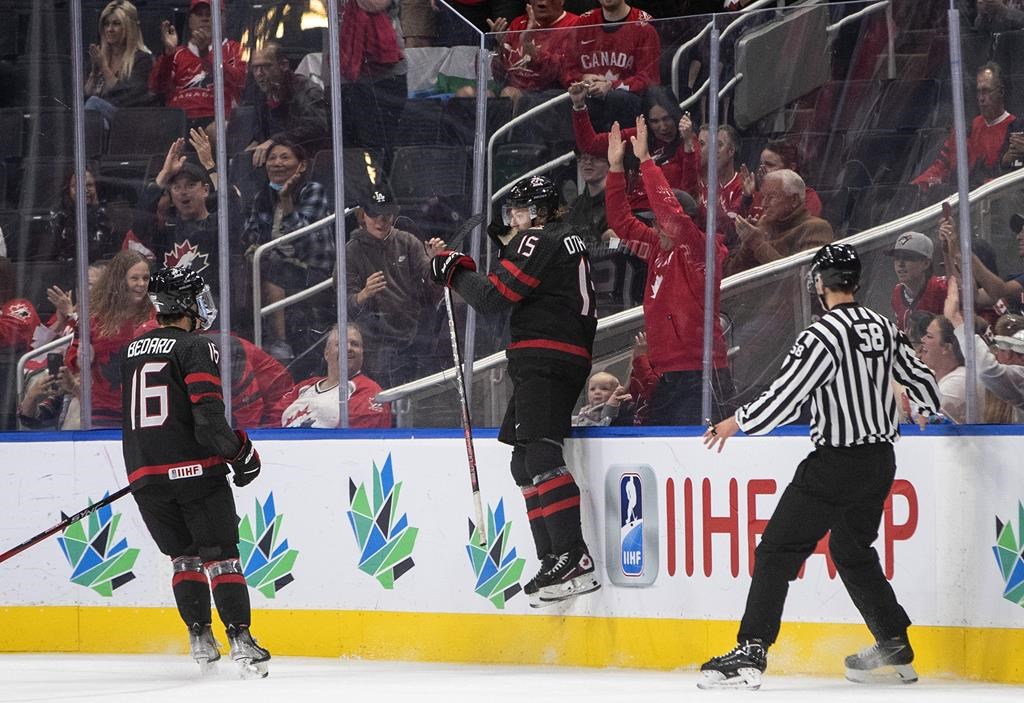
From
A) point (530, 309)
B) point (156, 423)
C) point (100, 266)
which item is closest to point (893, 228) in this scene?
point (530, 309)

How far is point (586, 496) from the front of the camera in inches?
223

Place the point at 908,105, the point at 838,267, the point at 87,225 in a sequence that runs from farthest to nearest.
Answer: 1. the point at 87,225
2. the point at 908,105
3. the point at 838,267

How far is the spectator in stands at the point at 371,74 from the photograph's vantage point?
6133 millimetres

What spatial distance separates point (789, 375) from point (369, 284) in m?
1.88

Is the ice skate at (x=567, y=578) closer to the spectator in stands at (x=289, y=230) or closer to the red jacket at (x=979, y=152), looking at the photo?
the spectator in stands at (x=289, y=230)

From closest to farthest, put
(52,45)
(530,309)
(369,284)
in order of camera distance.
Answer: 1. (530,309)
2. (369,284)
3. (52,45)

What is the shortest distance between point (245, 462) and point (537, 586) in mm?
1037

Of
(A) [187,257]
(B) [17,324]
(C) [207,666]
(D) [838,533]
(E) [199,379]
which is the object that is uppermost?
(A) [187,257]

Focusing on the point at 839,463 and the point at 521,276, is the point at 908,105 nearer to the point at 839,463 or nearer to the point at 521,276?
the point at 839,463

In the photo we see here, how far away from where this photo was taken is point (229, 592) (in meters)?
5.45

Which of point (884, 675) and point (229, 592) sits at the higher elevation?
point (229, 592)

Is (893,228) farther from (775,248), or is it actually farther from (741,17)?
(741,17)

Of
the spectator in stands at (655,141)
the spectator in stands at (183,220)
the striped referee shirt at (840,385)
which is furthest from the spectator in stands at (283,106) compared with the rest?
the striped referee shirt at (840,385)

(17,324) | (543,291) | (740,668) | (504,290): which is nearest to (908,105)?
(543,291)
